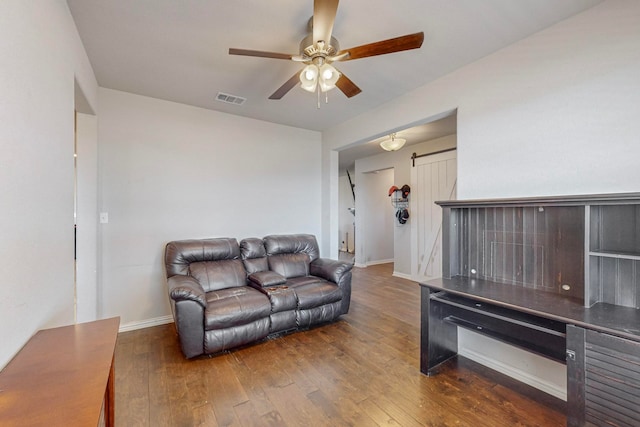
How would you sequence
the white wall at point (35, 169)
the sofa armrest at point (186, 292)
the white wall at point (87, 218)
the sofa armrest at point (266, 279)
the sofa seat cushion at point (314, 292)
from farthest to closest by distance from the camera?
the sofa armrest at point (266, 279)
the sofa seat cushion at point (314, 292)
the white wall at point (87, 218)
the sofa armrest at point (186, 292)
the white wall at point (35, 169)

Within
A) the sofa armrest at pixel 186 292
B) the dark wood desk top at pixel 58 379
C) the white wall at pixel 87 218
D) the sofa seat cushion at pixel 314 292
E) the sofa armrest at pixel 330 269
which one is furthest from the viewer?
the sofa armrest at pixel 330 269

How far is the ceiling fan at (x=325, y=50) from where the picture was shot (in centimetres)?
158

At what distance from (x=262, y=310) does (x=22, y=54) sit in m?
2.31

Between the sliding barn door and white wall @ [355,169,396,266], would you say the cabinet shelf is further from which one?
white wall @ [355,169,396,266]

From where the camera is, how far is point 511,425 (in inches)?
65.0

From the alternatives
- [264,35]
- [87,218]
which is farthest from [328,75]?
[87,218]

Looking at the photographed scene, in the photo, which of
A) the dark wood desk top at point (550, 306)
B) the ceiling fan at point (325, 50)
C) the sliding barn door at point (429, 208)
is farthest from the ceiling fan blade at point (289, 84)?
the sliding barn door at point (429, 208)

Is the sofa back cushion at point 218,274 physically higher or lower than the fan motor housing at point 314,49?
lower

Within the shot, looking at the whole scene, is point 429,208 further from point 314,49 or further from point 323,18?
point 323,18

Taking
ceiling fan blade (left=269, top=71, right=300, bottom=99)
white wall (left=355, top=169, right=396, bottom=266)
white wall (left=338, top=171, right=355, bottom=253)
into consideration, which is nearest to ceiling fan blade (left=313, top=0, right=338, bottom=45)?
ceiling fan blade (left=269, top=71, right=300, bottom=99)

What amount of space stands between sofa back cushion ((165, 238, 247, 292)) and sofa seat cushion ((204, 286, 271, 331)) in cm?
21

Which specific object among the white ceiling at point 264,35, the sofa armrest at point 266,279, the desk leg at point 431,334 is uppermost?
the white ceiling at point 264,35

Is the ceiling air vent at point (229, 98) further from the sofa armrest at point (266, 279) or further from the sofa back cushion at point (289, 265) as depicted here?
the sofa armrest at point (266, 279)

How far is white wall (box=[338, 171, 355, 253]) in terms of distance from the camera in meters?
8.40
